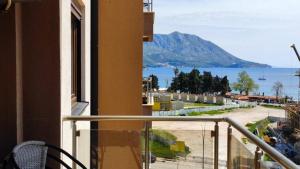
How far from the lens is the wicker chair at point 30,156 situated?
242 centimetres

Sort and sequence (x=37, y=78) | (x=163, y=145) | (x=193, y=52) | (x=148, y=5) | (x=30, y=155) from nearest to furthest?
1. (x=30, y=155)
2. (x=37, y=78)
3. (x=163, y=145)
4. (x=148, y=5)
5. (x=193, y=52)

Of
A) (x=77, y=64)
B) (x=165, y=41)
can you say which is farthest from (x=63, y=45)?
(x=165, y=41)

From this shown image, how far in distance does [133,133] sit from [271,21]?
119m

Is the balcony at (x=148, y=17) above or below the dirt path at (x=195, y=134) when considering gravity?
above

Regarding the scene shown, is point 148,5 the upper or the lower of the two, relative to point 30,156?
upper

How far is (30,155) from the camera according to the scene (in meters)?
2.67

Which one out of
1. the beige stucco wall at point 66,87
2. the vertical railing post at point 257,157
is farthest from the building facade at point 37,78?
the vertical railing post at point 257,157

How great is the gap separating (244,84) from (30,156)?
65.4 meters

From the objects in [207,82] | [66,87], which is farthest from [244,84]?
[66,87]

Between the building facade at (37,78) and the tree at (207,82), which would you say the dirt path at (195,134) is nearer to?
the building facade at (37,78)

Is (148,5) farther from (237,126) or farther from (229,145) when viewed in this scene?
(237,126)

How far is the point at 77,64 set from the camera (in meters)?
5.70

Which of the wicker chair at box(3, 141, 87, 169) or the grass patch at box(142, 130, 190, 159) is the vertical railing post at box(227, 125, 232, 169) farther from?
the wicker chair at box(3, 141, 87, 169)

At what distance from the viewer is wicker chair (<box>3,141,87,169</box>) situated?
2.42 metres
